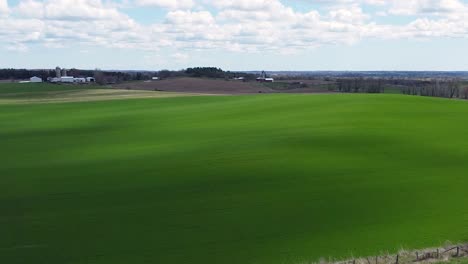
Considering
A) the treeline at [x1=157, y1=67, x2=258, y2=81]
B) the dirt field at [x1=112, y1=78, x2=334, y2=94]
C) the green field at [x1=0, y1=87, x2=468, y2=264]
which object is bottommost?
the green field at [x1=0, y1=87, x2=468, y2=264]

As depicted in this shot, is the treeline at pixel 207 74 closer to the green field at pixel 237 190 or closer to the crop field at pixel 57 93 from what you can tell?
the crop field at pixel 57 93

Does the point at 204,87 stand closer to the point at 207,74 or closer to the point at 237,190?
the point at 207,74

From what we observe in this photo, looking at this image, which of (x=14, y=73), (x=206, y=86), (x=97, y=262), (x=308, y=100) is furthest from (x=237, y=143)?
(x=14, y=73)

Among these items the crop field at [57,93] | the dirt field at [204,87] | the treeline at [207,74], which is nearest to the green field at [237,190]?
the crop field at [57,93]

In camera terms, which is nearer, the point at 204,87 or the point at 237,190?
the point at 237,190

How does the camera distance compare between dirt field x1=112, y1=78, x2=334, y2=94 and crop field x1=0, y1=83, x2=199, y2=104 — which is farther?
dirt field x1=112, y1=78, x2=334, y2=94

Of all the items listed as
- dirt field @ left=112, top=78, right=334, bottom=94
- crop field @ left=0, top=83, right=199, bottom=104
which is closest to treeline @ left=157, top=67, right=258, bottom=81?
dirt field @ left=112, top=78, right=334, bottom=94

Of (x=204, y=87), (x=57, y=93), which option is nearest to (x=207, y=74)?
(x=204, y=87)

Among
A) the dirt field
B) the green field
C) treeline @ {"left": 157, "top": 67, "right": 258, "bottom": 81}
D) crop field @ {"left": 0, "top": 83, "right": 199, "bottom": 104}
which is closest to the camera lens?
the green field

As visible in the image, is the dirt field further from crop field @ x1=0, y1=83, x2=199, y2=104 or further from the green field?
the green field
